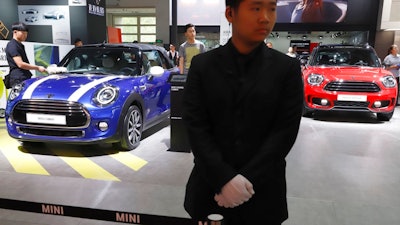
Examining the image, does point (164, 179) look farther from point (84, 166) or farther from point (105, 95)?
point (105, 95)

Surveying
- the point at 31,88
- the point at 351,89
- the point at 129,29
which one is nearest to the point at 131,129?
the point at 31,88

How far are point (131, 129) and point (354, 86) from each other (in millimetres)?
3991

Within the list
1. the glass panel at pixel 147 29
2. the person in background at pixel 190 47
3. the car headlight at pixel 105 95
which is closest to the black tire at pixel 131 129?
the car headlight at pixel 105 95

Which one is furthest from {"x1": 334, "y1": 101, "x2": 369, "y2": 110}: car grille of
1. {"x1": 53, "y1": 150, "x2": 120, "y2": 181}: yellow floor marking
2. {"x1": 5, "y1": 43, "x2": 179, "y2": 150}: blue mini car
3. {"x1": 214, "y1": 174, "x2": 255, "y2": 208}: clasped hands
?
{"x1": 214, "y1": 174, "x2": 255, "y2": 208}: clasped hands

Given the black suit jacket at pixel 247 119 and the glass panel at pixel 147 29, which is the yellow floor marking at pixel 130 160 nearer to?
the black suit jacket at pixel 247 119

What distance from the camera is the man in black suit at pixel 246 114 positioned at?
3.44 feet

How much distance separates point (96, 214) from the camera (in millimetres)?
1439

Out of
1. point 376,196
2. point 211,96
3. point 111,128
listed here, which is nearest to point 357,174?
point 376,196

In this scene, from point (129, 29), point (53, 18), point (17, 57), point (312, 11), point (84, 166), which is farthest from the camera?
point (129, 29)

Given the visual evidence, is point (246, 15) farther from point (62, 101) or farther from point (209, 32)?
point (209, 32)

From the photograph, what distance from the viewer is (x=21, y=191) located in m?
2.90

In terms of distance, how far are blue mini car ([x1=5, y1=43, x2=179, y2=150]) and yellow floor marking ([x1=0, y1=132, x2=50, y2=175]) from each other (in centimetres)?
22

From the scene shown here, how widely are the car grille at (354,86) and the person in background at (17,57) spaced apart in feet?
15.6

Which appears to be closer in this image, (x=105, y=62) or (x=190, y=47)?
(x=105, y=62)
